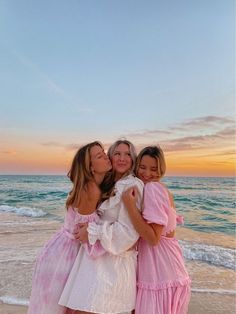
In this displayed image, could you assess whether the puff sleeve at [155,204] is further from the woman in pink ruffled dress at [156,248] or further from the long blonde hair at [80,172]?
the long blonde hair at [80,172]

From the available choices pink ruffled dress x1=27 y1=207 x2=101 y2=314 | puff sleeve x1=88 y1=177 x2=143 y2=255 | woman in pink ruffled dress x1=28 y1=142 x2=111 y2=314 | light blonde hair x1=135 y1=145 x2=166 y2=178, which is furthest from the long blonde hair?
light blonde hair x1=135 y1=145 x2=166 y2=178

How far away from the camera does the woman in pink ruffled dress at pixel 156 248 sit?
2059 millimetres

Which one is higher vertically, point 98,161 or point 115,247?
point 98,161

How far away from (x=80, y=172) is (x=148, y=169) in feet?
1.36

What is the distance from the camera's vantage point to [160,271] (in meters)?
2.16

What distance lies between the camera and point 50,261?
227 cm

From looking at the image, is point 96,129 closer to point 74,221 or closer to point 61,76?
point 61,76

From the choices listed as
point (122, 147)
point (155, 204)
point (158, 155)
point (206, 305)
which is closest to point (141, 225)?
point (155, 204)

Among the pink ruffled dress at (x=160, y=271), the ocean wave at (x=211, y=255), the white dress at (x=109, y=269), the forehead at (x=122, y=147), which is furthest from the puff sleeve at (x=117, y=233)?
the ocean wave at (x=211, y=255)

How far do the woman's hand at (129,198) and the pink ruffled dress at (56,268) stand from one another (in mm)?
225

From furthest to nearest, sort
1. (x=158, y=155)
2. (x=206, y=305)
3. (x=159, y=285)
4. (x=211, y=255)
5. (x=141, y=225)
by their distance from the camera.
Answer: (x=211, y=255) < (x=206, y=305) < (x=158, y=155) < (x=159, y=285) < (x=141, y=225)

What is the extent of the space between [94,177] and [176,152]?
52.8ft

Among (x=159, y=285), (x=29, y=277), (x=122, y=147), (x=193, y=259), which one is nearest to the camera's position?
(x=159, y=285)

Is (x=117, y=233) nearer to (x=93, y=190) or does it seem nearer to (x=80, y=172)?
(x=93, y=190)
